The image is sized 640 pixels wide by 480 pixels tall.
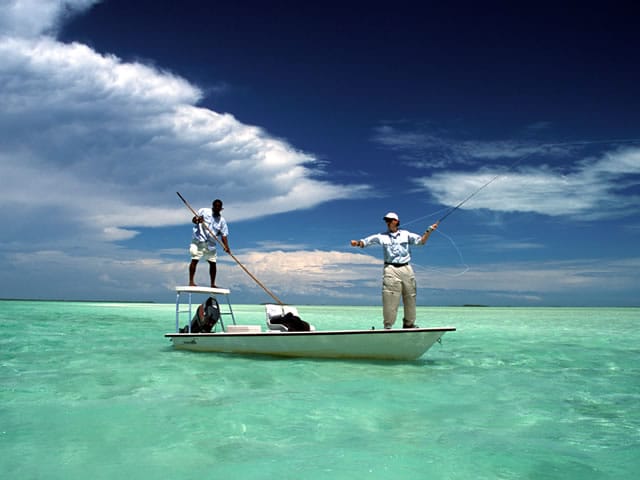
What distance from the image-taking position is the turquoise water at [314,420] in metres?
4.08

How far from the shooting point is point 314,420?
551cm

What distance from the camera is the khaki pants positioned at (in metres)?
9.13

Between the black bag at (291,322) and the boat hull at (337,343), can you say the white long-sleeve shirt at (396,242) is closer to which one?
the boat hull at (337,343)

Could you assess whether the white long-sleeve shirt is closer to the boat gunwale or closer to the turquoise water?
the boat gunwale

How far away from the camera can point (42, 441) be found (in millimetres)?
4703

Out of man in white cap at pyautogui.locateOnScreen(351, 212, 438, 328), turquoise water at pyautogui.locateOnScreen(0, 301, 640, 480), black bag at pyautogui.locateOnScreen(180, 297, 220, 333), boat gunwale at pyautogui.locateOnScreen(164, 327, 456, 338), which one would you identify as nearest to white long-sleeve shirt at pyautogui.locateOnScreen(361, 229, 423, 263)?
man in white cap at pyautogui.locateOnScreen(351, 212, 438, 328)

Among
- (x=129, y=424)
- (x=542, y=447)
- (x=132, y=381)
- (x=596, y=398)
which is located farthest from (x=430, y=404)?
(x=132, y=381)

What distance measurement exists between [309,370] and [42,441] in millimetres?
4678

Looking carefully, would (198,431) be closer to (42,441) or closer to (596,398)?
(42,441)

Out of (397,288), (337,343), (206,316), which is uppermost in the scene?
(397,288)

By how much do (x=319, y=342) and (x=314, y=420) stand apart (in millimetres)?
3728

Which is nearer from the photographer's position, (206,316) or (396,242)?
(396,242)

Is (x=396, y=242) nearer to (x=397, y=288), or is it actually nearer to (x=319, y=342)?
(x=397, y=288)

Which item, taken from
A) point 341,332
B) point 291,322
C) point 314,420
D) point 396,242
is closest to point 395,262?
point 396,242
